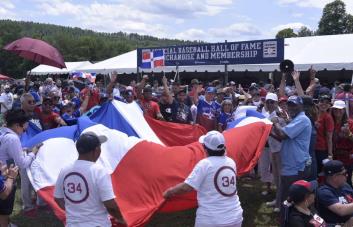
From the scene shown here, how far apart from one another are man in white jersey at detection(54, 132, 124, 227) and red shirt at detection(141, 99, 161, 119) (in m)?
5.05

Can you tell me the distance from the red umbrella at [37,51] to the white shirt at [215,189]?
6.68 metres

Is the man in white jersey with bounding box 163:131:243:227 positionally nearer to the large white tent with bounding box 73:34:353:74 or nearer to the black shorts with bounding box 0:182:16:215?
the black shorts with bounding box 0:182:16:215

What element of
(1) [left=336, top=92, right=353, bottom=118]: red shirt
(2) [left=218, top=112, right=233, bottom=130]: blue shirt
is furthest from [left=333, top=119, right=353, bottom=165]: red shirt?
(1) [left=336, top=92, right=353, bottom=118]: red shirt

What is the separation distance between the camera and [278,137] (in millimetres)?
6180

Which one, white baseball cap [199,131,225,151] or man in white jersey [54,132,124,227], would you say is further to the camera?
white baseball cap [199,131,225,151]

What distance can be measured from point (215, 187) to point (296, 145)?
2.05 m

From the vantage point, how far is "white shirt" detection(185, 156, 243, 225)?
14.6 feet

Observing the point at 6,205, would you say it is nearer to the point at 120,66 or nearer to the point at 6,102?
the point at 6,102

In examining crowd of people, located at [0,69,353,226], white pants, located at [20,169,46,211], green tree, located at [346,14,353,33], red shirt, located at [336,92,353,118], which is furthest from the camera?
green tree, located at [346,14,353,33]

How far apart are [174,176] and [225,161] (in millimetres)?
1579

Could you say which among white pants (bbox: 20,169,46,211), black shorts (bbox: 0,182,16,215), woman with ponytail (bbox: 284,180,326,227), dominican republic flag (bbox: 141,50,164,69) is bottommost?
white pants (bbox: 20,169,46,211)

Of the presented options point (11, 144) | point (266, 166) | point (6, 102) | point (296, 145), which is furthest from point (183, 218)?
point (6, 102)

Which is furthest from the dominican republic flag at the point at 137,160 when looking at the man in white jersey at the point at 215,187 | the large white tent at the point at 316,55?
the large white tent at the point at 316,55

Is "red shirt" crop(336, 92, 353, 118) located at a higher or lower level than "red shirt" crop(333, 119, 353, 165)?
higher
